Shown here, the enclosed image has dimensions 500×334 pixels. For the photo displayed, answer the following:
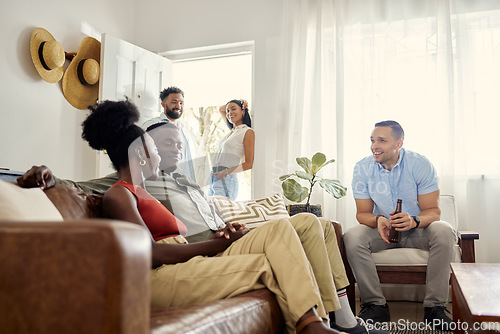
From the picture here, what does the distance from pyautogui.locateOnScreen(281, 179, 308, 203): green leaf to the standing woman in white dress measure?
0.56 meters

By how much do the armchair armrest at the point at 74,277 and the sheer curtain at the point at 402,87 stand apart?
3.13 metres

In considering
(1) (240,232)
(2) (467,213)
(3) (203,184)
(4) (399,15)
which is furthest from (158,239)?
(4) (399,15)

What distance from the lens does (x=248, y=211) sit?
2.64 m

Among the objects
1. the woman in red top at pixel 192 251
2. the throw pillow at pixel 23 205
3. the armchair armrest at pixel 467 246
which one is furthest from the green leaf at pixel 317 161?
the throw pillow at pixel 23 205

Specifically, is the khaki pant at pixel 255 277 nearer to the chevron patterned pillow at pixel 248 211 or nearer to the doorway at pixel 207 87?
the chevron patterned pillow at pixel 248 211

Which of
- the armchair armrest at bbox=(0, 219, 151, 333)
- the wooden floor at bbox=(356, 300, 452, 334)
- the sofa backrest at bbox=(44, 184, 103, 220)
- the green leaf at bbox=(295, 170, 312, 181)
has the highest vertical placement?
the green leaf at bbox=(295, 170, 312, 181)

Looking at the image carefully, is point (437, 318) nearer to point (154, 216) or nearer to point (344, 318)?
point (344, 318)

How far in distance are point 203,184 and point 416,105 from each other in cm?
181

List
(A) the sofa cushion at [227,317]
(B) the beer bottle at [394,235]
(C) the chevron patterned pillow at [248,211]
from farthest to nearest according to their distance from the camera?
(B) the beer bottle at [394,235] → (C) the chevron patterned pillow at [248,211] → (A) the sofa cushion at [227,317]

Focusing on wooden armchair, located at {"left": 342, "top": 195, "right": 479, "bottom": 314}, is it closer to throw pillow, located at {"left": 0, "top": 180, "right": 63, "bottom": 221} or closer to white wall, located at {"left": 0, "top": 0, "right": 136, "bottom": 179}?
throw pillow, located at {"left": 0, "top": 180, "right": 63, "bottom": 221}

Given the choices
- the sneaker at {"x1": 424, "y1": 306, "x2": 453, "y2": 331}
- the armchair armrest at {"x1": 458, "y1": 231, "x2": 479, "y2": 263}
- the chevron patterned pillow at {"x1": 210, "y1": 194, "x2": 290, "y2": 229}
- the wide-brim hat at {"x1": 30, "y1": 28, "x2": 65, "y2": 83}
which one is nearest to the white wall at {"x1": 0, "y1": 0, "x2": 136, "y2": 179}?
the wide-brim hat at {"x1": 30, "y1": 28, "x2": 65, "y2": 83}

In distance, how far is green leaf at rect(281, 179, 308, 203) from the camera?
339 centimetres

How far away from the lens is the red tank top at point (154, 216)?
168cm

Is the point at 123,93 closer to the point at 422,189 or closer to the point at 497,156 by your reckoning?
the point at 422,189
